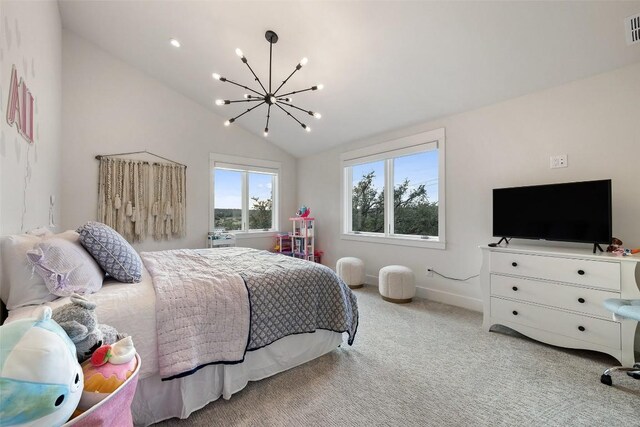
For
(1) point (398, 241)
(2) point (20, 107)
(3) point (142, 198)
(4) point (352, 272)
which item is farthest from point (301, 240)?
(2) point (20, 107)

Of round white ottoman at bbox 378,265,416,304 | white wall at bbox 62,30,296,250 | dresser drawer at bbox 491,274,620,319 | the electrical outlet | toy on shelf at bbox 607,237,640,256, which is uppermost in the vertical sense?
white wall at bbox 62,30,296,250

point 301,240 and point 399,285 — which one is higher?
point 301,240

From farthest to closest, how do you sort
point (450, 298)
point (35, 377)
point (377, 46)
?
point (450, 298), point (377, 46), point (35, 377)

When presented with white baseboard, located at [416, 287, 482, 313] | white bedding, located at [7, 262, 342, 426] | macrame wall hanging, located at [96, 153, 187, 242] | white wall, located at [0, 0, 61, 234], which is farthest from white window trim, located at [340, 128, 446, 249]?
white wall, located at [0, 0, 61, 234]

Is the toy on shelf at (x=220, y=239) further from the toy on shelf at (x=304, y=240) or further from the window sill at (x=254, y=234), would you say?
the toy on shelf at (x=304, y=240)

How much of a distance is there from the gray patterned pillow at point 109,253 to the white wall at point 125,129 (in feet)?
8.27

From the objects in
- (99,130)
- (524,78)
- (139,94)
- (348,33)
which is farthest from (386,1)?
(99,130)

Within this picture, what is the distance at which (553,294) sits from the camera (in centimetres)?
223

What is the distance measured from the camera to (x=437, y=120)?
347 centimetres

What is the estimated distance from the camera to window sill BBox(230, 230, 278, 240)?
4.89m

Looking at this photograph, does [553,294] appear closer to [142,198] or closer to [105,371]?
[105,371]

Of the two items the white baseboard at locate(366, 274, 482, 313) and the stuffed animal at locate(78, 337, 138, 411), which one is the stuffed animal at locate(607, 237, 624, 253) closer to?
the white baseboard at locate(366, 274, 482, 313)

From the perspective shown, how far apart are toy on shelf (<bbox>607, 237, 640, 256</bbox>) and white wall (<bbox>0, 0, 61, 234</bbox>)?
12.7 feet

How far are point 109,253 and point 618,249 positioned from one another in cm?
358
